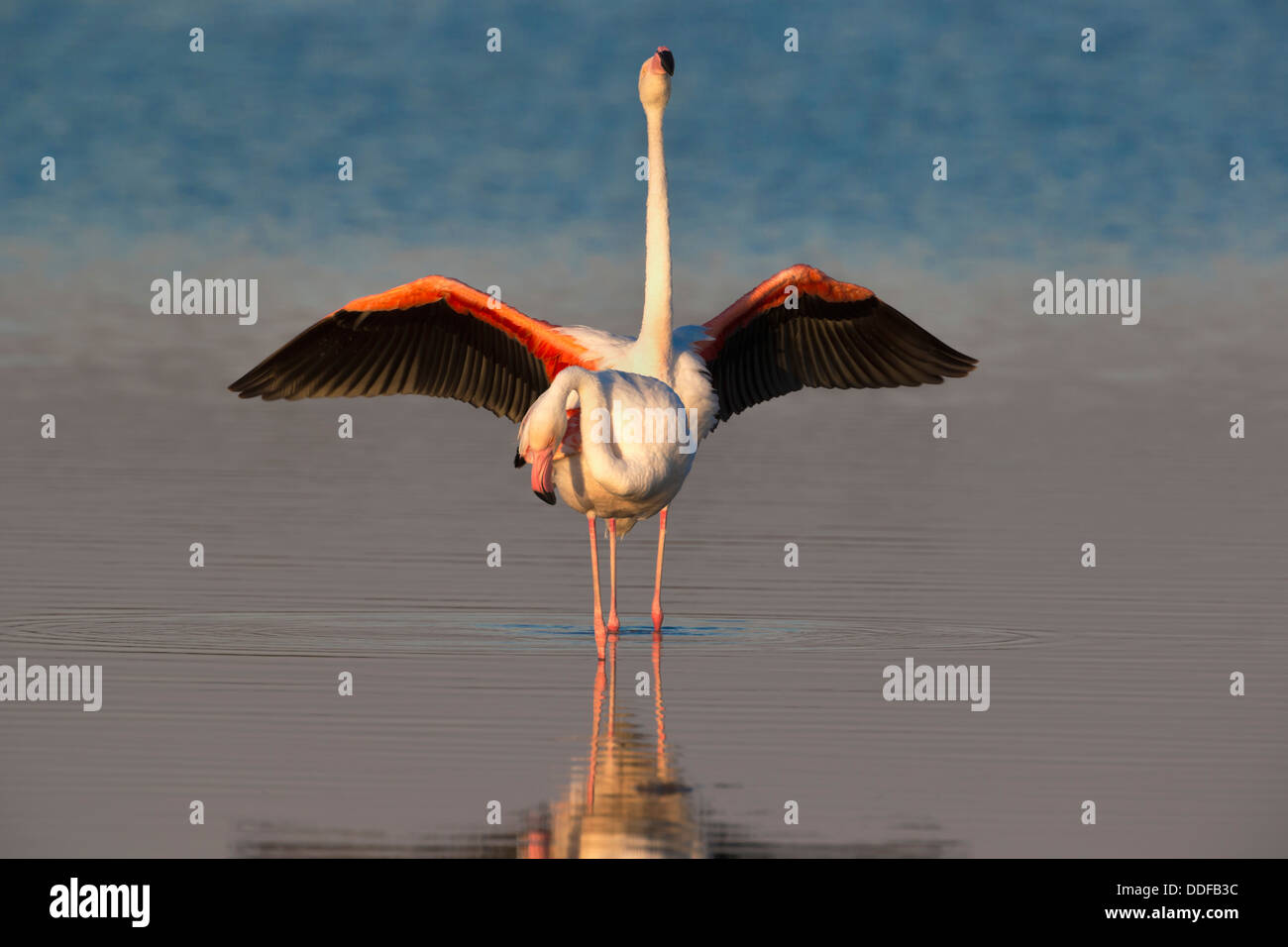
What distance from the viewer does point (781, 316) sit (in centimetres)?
1664

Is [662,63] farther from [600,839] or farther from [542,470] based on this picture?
[600,839]

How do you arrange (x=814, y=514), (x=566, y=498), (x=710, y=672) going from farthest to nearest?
(x=814, y=514), (x=566, y=498), (x=710, y=672)

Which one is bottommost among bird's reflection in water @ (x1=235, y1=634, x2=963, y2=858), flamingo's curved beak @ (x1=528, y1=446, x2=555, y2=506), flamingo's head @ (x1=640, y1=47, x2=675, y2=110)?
bird's reflection in water @ (x1=235, y1=634, x2=963, y2=858)

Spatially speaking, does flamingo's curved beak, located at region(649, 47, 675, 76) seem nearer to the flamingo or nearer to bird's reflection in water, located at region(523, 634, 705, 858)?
the flamingo

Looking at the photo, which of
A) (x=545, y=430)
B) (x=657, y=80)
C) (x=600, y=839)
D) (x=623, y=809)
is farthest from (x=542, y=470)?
(x=600, y=839)

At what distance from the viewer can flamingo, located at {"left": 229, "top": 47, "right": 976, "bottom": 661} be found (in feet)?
44.6

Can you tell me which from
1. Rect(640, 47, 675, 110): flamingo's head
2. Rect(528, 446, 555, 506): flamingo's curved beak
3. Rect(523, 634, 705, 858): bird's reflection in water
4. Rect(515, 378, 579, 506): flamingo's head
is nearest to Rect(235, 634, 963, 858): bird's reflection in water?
Rect(523, 634, 705, 858): bird's reflection in water

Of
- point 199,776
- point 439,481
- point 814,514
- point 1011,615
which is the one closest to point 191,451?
point 439,481

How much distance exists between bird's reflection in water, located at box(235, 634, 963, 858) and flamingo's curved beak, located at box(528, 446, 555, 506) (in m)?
3.91

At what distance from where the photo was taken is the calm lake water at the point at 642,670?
29.1 feet

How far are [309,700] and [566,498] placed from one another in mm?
3256

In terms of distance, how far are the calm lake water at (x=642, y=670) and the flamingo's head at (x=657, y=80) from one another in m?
3.62

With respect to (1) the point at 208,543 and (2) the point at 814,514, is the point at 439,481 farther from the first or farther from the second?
(1) the point at 208,543

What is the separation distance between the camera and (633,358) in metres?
14.6
